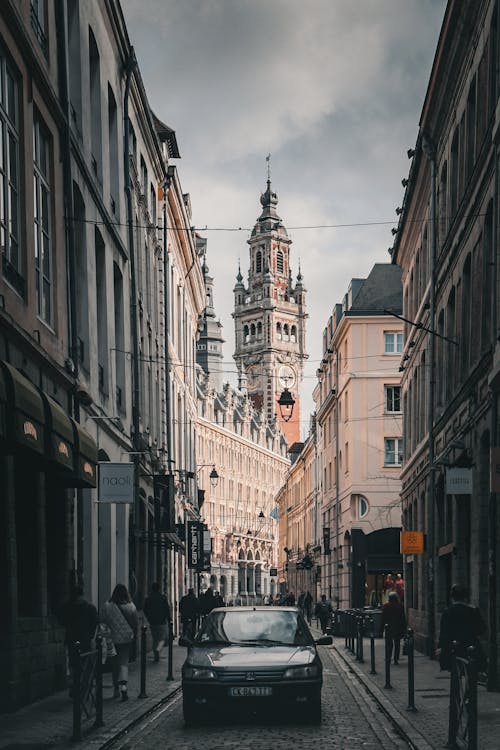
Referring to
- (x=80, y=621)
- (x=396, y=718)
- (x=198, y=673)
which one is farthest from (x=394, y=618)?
(x=198, y=673)

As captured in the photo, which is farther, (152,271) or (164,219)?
(164,219)

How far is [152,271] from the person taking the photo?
127ft

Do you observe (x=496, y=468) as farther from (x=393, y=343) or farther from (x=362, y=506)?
(x=393, y=343)

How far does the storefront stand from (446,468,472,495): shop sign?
629 cm

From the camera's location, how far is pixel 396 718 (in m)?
→ 15.2

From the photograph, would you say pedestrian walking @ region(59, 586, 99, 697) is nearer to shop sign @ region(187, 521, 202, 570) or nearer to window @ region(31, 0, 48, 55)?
window @ region(31, 0, 48, 55)

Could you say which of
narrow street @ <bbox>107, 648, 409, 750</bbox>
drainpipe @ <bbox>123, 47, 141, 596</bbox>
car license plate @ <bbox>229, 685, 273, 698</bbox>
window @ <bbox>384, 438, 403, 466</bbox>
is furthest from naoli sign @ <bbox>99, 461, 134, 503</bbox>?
window @ <bbox>384, 438, 403, 466</bbox>

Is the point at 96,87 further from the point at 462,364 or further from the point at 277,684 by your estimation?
the point at 277,684

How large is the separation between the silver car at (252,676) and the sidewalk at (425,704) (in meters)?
1.12

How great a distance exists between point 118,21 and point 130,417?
28.7ft

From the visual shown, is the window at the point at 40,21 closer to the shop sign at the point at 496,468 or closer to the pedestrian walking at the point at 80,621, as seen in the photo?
the pedestrian walking at the point at 80,621

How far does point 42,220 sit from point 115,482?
174 inches

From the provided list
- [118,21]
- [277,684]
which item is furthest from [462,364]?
[277,684]

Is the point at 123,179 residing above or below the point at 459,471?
above
